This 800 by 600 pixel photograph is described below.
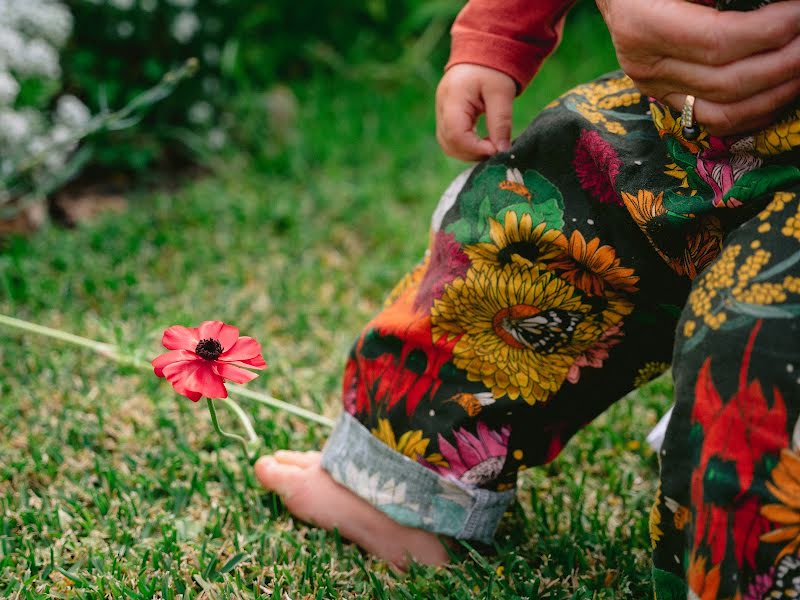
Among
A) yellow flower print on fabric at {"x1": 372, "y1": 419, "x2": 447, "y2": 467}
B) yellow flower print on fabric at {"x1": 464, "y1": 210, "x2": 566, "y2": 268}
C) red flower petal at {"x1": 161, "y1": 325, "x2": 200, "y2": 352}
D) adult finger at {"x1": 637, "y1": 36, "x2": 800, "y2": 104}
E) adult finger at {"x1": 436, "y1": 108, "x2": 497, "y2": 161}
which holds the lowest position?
yellow flower print on fabric at {"x1": 372, "y1": 419, "x2": 447, "y2": 467}

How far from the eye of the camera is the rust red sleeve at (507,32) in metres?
0.98

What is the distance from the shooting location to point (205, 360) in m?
0.89

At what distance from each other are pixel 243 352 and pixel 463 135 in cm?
38

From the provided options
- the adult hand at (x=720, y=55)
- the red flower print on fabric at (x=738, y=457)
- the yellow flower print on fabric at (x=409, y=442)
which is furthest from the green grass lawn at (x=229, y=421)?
the adult hand at (x=720, y=55)

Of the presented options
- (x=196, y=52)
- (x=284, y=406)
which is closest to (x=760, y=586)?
(x=284, y=406)

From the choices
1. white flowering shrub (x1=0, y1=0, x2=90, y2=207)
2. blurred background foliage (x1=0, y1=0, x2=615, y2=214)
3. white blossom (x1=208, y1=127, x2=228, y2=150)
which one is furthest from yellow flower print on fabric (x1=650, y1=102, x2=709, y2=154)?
white blossom (x1=208, y1=127, x2=228, y2=150)

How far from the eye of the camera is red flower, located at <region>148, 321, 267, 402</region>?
0.86 meters

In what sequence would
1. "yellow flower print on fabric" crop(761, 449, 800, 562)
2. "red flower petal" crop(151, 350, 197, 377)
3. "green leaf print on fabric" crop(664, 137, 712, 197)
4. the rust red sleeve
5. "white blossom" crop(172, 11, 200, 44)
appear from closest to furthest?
"yellow flower print on fabric" crop(761, 449, 800, 562), "green leaf print on fabric" crop(664, 137, 712, 197), "red flower petal" crop(151, 350, 197, 377), the rust red sleeve, "white blossom" crop(172, 11, 200, 44)

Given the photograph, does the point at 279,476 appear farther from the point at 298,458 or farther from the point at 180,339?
the point at 180,339

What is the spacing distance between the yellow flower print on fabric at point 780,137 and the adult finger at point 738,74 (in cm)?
4

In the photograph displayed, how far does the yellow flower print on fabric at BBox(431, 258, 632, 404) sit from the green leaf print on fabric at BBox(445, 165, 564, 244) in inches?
2.1

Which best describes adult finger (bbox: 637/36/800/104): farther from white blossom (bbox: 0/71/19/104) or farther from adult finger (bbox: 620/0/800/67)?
white blossom (bbox: 0/71/19/104)

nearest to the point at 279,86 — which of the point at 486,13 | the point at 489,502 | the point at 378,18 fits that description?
the point at 378,18

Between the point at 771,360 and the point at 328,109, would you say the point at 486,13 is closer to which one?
the point at 771,360
